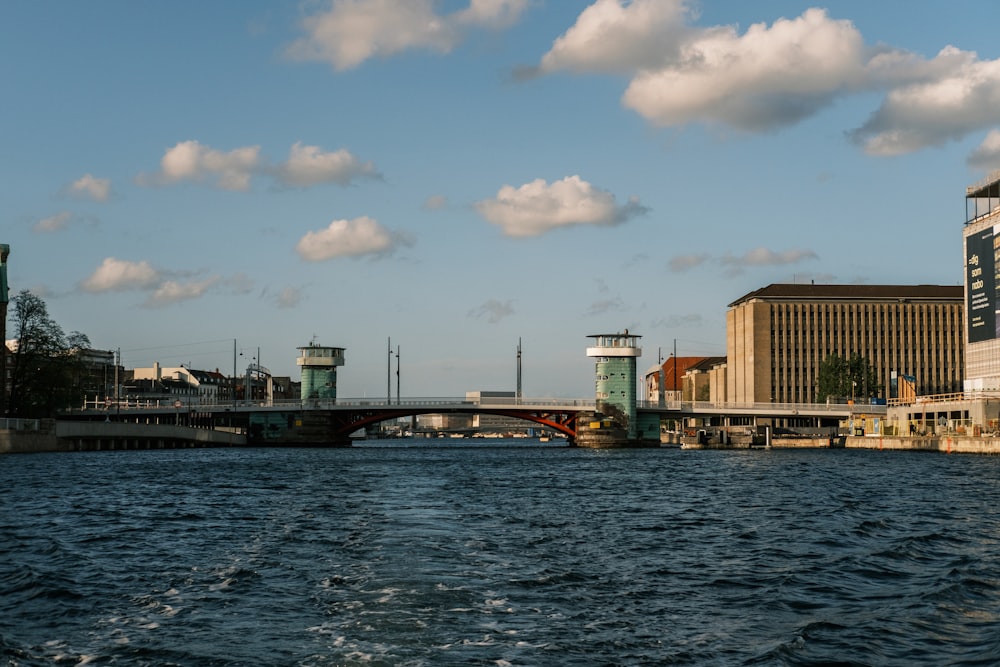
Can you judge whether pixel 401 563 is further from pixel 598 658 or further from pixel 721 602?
pixel 598 658

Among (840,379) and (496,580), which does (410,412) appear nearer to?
(840,379)

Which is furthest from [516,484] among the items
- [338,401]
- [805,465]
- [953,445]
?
[338,401]

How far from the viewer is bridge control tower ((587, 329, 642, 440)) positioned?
145m

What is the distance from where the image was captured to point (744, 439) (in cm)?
15400

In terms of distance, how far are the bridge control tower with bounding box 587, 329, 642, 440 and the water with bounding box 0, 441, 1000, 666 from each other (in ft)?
316

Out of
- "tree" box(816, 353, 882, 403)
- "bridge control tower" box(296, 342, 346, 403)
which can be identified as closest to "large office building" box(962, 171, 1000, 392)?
"tree" box(816, 353, 882, 403)

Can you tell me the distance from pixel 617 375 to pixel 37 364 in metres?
71.2

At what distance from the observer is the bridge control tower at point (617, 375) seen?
14538 cm

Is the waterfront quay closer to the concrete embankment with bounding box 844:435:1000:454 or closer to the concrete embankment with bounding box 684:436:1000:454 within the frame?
Result: the concrete embankment with bounding box 684:436:1000:454

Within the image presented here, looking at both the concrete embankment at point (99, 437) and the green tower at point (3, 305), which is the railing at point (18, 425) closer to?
the concrete embankment at point (99, 437)

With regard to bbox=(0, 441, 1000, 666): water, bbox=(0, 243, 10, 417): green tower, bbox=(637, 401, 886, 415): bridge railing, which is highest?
bbox=(0, 243, 10, 417): green tower

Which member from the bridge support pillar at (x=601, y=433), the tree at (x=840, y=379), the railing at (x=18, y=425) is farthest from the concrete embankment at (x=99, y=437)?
the tree at (x=840, y=379)

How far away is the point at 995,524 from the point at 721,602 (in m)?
19.2

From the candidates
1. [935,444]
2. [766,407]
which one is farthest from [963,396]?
[766,407]
